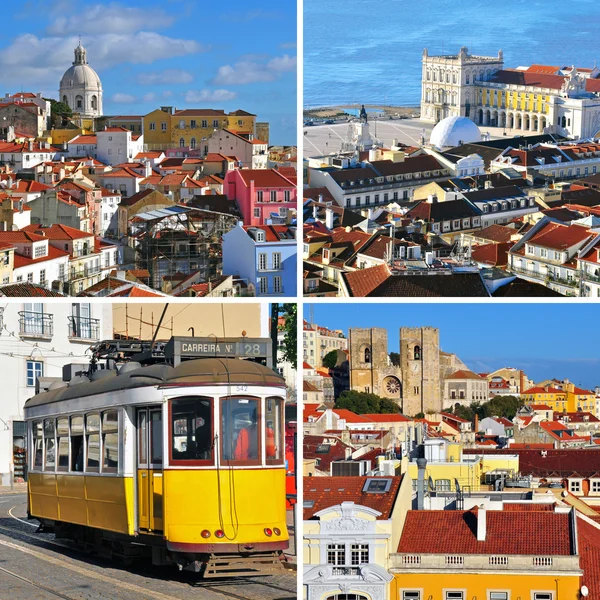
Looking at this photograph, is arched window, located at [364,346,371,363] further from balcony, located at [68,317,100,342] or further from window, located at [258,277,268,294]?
balcony, located at [68,317,100,342]

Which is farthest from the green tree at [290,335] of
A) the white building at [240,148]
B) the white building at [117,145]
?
the white building at [117,145]

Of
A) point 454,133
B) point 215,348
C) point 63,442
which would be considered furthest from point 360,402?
point 454,133

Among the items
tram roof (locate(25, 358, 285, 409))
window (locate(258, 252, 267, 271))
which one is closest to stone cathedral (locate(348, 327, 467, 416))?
window (locate(258, 252, 267, 271))

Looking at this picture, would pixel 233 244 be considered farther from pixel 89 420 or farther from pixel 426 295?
pixel 89 420

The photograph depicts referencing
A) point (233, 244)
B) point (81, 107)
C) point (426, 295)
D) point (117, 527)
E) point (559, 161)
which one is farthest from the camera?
point (559, 161)

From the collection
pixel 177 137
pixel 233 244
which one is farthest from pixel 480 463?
pixel 177 137

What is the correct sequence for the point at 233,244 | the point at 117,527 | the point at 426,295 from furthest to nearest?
the point at 233,244
the point at 426,295
the point at 117,527
